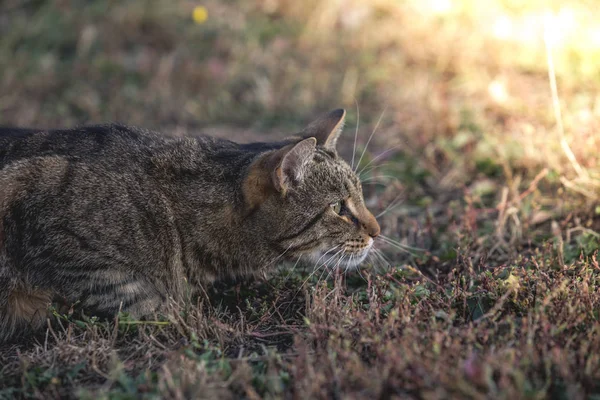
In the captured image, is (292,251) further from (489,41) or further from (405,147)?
(489,41)

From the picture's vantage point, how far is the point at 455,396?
A: 2270mm

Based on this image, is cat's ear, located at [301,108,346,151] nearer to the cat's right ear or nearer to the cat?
the cat

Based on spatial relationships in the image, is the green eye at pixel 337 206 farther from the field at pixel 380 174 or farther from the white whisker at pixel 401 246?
the white whisker at pixel 401 246

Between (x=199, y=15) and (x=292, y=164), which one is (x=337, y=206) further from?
(x=199, y=15)

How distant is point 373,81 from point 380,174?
2048 millimetres

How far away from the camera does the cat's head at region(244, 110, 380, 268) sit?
3.50 m

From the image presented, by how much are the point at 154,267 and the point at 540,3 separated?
21.4 ft

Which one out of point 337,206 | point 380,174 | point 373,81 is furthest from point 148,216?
point 373,81

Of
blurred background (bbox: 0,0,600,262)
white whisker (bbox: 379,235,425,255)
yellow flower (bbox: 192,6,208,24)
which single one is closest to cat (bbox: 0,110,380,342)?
white whisker (bbox: 379,235,425,255)

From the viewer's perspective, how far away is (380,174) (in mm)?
5426

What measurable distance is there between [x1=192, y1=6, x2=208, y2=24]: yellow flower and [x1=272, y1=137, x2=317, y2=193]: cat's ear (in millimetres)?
4847

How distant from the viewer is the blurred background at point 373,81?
500 cm

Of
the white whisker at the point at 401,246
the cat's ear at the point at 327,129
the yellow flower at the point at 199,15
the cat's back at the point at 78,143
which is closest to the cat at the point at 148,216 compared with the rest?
the cat's back at the point at 78,143

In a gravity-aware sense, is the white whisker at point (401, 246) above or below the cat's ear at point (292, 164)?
below
